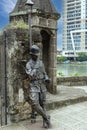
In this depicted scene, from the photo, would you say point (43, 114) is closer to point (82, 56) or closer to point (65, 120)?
point (65, 120)

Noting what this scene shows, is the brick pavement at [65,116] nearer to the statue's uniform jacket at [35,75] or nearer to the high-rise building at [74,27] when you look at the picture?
the statue's uniform jacket at [35,75]

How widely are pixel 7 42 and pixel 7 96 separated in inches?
48.1

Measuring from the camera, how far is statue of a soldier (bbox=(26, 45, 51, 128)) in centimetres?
573

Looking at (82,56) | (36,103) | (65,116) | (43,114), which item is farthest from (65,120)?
(82,56)

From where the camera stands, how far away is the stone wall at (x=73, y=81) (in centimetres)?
1284

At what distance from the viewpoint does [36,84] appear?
5844 mm

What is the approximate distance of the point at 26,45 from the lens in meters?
6.23

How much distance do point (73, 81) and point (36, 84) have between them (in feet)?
24.9

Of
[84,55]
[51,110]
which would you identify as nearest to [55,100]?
[51,110]

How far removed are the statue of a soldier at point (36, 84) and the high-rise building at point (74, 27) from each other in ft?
346

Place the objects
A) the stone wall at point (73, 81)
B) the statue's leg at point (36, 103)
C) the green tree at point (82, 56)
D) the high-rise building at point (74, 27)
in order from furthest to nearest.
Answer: the high-rise building at point (74, 27)
the green tree at point (82, 56)
the stone wall at point (73, 81)
the statue's leg at point (36, 103)

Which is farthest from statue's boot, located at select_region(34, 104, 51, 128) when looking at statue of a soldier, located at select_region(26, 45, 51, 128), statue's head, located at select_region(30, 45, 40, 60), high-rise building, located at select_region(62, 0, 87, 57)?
high-rise building, located at select_region(62, 0, 87, 57)

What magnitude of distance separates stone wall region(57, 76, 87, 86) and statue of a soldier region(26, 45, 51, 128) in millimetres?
6797

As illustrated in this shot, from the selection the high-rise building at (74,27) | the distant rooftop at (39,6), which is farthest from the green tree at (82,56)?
the distant rooftop at (39,6)
